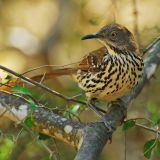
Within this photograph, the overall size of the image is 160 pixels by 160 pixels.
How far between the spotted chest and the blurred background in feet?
2.15

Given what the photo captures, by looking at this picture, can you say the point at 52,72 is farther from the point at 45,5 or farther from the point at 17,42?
the point at 45,5

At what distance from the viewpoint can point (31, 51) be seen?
25.2 feet

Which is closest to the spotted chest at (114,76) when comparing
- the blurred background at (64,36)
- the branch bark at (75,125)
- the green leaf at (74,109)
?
the branch bark at (75,125)

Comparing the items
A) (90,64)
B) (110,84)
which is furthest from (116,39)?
(110,84)

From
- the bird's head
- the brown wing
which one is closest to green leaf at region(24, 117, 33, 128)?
the brown wing

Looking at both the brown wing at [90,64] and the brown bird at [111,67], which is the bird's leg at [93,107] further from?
the brown wing at [90,64]

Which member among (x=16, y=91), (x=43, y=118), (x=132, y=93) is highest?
(x=16, y=91)

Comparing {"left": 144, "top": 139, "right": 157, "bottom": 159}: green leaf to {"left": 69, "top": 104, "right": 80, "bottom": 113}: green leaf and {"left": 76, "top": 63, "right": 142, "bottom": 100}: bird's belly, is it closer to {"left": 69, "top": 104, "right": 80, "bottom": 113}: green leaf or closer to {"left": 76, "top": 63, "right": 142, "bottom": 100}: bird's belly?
{"left": 69, "top": 104, "right": 80, "bottom": 113}: green leaf

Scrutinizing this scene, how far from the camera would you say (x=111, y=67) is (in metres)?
4.03

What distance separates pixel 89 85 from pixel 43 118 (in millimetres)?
758

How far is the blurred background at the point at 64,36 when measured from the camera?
5224mm

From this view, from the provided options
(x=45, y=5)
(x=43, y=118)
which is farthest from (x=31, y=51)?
(x=43, y=118)

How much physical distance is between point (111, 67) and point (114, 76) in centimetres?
7

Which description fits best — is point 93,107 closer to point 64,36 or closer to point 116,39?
point 116,39
